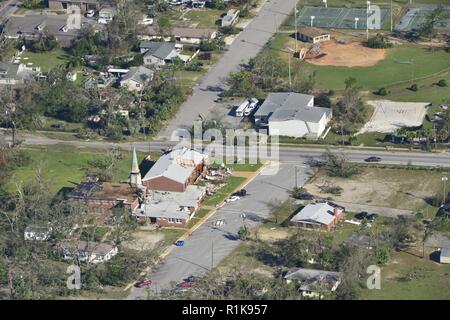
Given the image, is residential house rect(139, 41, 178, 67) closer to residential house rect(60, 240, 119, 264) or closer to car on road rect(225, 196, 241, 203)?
car on road rect(225, 196, 241, 203)

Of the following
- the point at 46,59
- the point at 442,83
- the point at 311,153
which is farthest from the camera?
the point at 46,59

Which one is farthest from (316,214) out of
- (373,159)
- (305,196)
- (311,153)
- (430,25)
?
(430,25)

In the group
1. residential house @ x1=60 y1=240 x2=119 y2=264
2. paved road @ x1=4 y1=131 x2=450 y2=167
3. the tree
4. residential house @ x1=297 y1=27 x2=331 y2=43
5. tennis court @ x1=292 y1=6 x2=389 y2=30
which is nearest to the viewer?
residential house @ x1=60 y1=240 x2=119 y2=264

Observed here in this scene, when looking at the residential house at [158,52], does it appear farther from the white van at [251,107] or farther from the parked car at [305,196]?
the parked car at [305,196]

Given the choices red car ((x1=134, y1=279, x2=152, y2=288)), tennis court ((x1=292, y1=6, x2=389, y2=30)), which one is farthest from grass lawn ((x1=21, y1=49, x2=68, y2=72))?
red car ((x1=134, y1=279, x2=152, y2=288))

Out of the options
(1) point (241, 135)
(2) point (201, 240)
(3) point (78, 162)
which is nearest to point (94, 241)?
(2) point (201, 240)

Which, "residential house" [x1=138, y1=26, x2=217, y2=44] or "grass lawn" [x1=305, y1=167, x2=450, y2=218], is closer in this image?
"grass lawn" [x1=305, y1=167, x2=450, y2=218]

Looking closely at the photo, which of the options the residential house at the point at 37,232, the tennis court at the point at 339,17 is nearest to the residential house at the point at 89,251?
the residential house at the point at 37,232

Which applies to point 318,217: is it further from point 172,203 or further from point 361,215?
point 172,203
